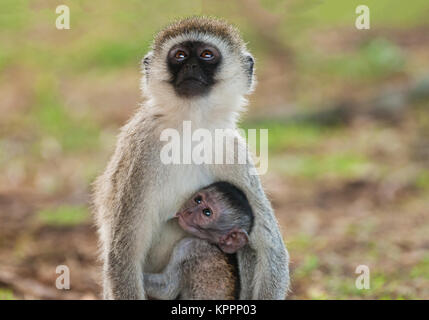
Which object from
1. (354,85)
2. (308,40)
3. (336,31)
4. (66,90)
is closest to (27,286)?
(66,90)

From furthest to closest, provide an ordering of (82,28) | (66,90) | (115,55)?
1. (82,28)
2. (115,55)
3. (66,90)

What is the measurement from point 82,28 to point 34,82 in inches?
116

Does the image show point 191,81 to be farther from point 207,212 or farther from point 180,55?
point 207,212

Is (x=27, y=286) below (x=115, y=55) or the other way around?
below

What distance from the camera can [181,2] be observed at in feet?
44.0

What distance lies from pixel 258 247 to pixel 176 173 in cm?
73

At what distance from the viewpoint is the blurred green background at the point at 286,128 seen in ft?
22.7

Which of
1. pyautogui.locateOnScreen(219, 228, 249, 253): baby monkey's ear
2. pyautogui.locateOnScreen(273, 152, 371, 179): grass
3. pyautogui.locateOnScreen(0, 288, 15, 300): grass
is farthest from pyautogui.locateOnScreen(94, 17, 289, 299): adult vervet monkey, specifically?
pyautogui.locateOnScreen(273, 152, 371, 179): grass

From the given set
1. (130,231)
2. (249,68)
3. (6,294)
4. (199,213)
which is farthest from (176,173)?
(6,294)

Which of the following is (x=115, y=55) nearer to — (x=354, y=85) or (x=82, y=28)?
(x=82, y=28)

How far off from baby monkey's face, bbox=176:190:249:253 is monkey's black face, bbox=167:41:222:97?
2.20 ft

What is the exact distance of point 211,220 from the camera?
4.71 m

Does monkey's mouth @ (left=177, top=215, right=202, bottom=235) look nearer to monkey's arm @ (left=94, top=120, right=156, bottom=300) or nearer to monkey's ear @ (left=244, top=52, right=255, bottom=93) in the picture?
monkey's arm @ (left=94, top=120, right=156, bottom=300)

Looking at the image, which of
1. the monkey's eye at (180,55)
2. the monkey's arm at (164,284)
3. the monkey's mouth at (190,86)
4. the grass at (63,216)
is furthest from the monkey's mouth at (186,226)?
the grass at (63,216)
